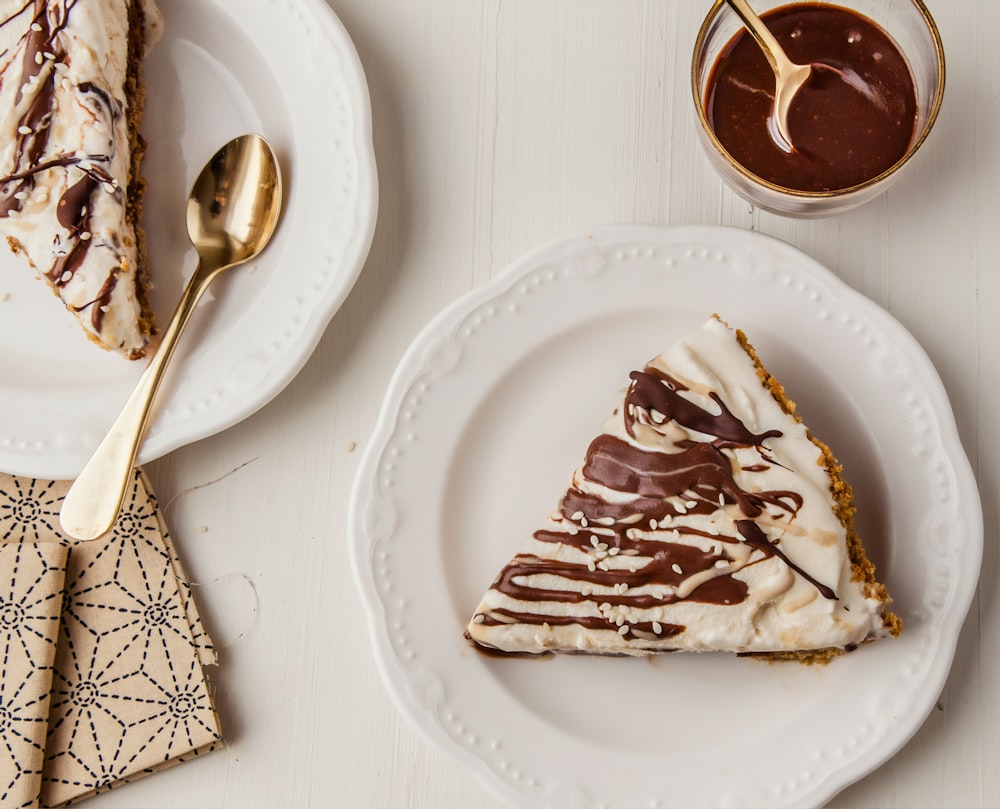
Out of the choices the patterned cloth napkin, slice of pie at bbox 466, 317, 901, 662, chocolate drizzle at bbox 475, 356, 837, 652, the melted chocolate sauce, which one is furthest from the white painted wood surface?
chocolate drizzle at bbox 475, 356, 837, 652

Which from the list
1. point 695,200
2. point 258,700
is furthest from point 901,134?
point 258,700

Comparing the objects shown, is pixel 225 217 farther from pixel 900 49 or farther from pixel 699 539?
pixel 900 49

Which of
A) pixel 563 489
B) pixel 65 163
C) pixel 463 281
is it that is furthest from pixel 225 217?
pixel 563 489

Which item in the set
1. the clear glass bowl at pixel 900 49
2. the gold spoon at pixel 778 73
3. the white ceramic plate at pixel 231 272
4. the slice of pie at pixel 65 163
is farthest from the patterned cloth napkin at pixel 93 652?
the gold spoon at pixel 778 73

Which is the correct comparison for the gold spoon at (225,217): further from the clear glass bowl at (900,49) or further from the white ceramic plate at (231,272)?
the clear glass bowl at (900,49)

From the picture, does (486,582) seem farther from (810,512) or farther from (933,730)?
(933,730)

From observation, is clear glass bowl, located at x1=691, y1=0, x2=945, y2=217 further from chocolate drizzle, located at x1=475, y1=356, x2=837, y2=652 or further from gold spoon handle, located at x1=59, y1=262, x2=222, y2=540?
gold spoon handle, located at x1=59, y1=262, x2=222, y2=540
